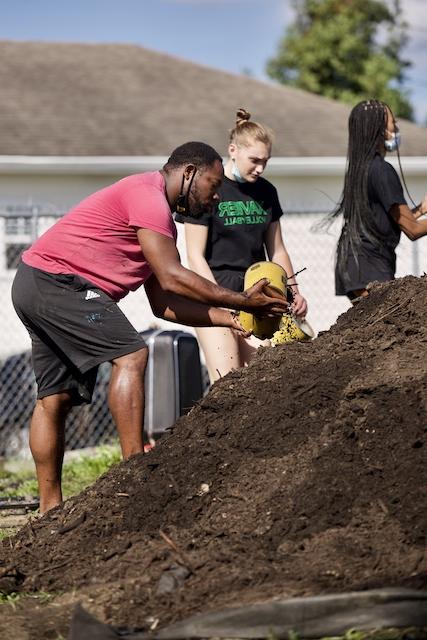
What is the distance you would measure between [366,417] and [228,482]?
659mm

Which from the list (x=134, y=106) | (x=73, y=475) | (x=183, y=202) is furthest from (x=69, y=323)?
(x=134, y=106)

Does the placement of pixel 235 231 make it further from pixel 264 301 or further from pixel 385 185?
pixel 264 301

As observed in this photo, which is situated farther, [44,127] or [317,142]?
[317,142]

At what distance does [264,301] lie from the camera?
5637 mm

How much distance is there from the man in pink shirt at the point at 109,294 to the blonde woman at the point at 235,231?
2.69 ft

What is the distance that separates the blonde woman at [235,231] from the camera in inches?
275

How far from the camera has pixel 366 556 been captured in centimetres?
411

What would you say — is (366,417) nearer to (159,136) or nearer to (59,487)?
(59,487)

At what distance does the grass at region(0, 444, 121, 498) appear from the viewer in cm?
802

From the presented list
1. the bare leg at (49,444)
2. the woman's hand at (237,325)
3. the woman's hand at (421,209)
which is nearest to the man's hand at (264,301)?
the woman's hand at (237,325)

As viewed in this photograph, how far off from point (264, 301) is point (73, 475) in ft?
11.6

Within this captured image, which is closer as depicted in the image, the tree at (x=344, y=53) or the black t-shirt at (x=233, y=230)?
the black t-shirt at (x=233, y=230)

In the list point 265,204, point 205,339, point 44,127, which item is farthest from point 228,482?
point 44,127

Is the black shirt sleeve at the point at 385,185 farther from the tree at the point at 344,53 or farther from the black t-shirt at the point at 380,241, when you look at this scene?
the tree at the point at 344,53
